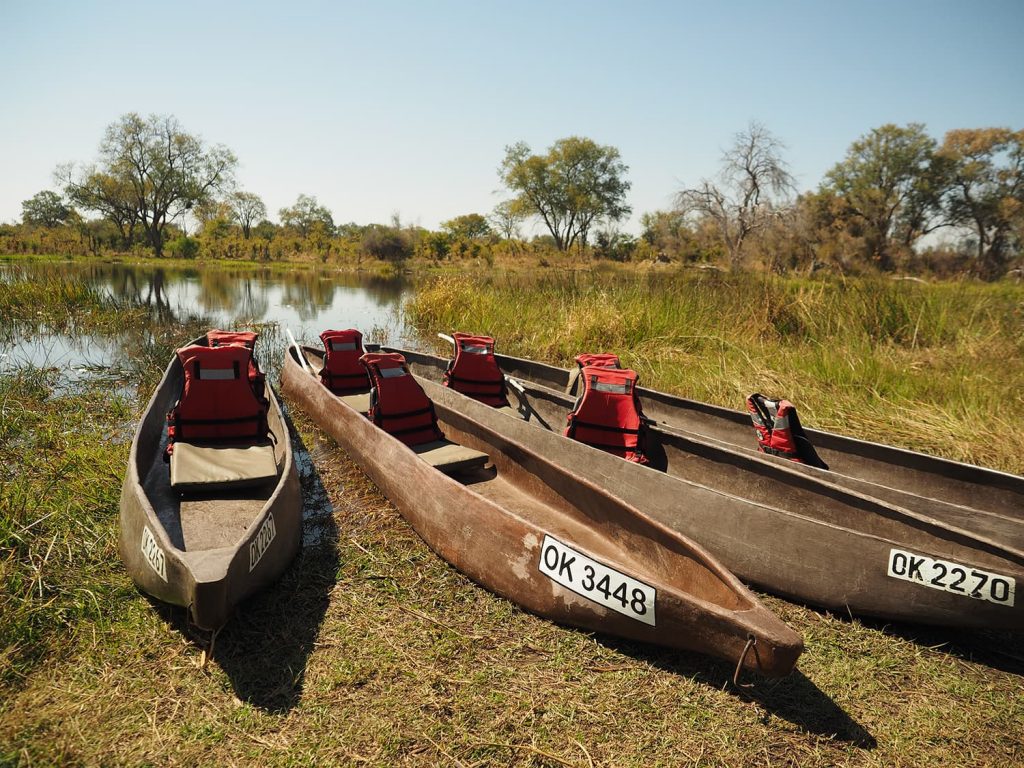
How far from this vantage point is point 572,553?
10.2 ft

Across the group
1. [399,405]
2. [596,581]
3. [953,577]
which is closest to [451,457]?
[399,405]

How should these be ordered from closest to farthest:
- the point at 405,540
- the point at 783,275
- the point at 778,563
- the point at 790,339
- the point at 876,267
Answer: the point at 778,563
the point at 405,540
the point at 790,339
the point at 876,267
the point at 783,275

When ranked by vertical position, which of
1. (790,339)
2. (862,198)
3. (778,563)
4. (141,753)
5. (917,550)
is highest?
(862,198)

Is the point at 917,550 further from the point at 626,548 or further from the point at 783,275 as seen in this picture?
the point at 783,275

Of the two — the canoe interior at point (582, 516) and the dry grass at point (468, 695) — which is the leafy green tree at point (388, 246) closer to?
the canoe interior at point (582, 516)

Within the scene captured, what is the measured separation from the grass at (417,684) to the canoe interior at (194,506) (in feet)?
1.24

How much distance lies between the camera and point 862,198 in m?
40.5

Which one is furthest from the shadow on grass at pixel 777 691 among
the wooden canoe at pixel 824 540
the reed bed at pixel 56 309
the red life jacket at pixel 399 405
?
the reed bed at pixel 56 309

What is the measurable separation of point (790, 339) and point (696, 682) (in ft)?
24.8

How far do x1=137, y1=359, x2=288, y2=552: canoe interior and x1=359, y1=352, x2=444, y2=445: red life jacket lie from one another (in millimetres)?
889

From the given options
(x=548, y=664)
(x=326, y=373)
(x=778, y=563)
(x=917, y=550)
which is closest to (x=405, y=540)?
(x=548, y=664)

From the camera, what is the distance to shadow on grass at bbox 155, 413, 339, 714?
278cm

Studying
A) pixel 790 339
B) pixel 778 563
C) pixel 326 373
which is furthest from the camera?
pixel 790 339

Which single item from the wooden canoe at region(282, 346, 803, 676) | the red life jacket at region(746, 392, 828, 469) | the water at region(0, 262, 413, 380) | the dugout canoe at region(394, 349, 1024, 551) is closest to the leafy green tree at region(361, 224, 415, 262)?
the water at region(0, 262, 413, 380)
